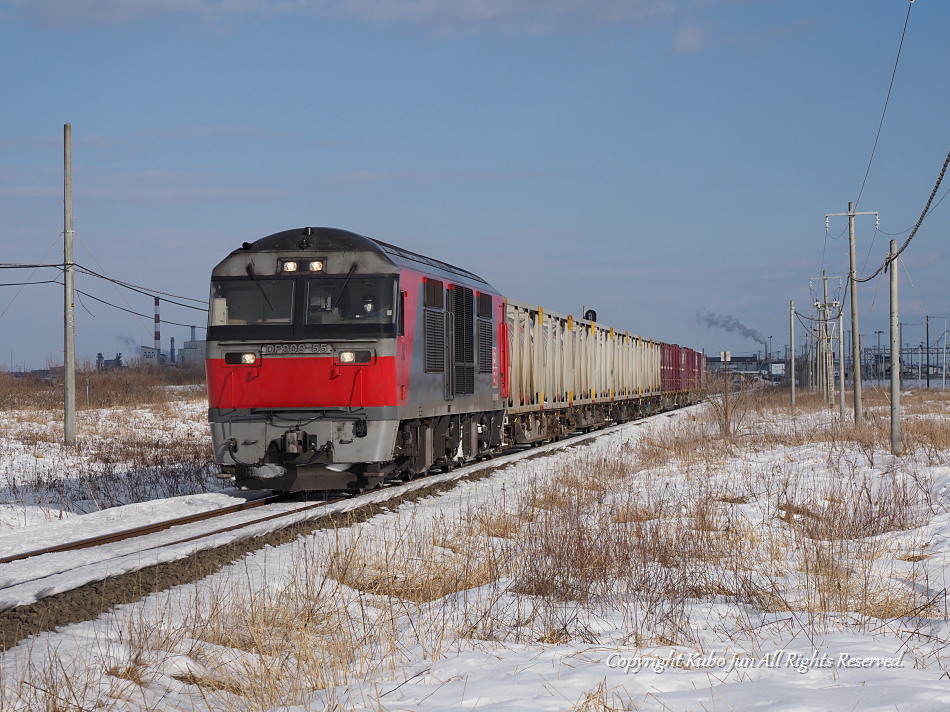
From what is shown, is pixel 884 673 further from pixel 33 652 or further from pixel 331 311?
pixel 331 311

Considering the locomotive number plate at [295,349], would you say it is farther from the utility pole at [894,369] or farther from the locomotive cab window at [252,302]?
the utility pole at [894,369]

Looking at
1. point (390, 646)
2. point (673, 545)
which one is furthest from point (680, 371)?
point (390, 646)

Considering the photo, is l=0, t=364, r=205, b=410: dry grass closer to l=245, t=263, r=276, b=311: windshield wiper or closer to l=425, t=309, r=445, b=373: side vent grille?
l=425, t=309, r=445, b=373: side vent grille

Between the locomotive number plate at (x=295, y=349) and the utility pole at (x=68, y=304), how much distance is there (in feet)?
42.0

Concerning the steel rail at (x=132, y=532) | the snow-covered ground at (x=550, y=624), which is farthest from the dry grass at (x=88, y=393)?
the snow-covered ground at (x=550, y=624)

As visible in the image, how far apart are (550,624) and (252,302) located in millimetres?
8212

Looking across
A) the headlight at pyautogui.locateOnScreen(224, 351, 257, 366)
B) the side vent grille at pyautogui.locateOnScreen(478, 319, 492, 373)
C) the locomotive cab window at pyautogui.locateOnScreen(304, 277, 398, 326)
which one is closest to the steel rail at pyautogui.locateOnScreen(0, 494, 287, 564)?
the headlight at pyautogui.locateOnScreen(224, 351, 257, 366)

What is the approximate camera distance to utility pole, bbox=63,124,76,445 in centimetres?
2448

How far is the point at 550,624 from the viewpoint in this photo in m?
6.69


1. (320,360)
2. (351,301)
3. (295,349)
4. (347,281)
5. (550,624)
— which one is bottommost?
(550,624)

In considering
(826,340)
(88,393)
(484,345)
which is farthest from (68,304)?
(826,340)

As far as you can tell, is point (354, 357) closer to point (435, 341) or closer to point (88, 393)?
point (435, 341)

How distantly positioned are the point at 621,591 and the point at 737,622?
→ 4.33 ft

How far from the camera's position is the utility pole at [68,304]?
24484 mm
